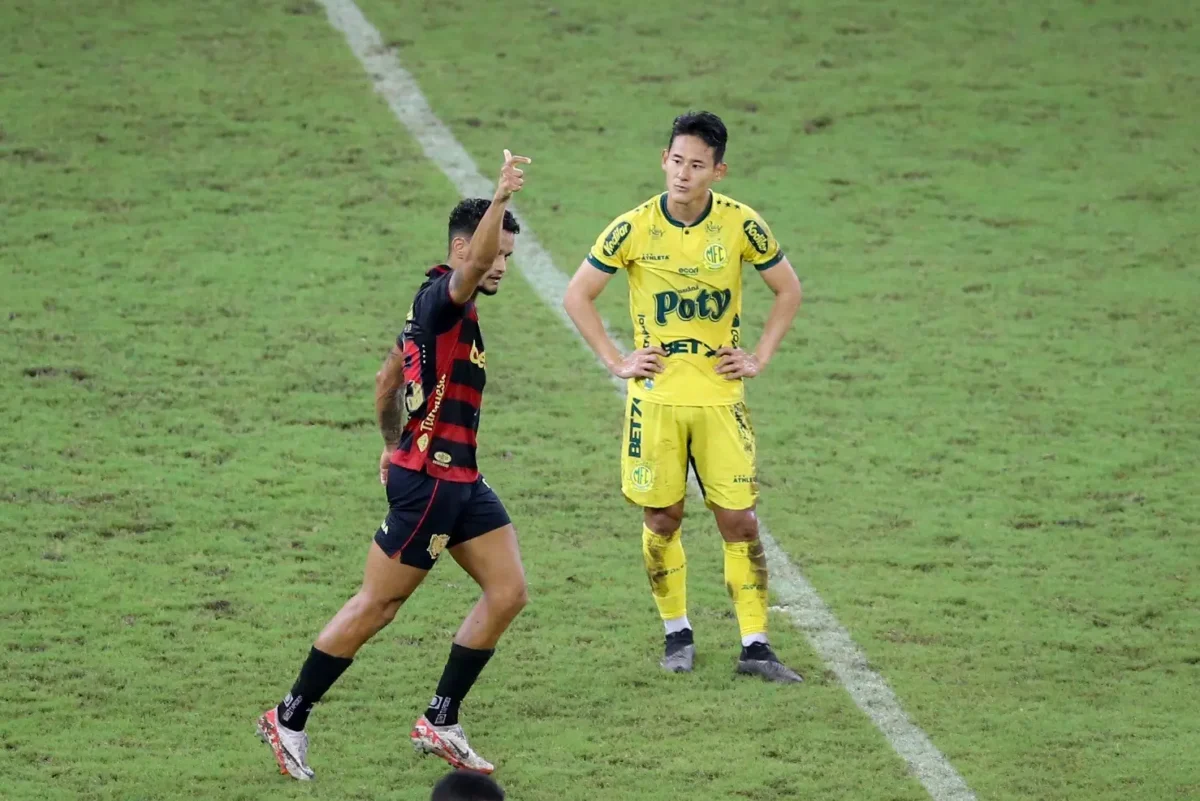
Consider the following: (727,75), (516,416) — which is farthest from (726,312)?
(727,75)

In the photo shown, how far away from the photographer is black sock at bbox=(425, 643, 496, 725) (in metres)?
6.39

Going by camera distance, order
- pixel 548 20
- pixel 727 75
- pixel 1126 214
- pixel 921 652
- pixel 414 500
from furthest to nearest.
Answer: pixel 548 20, pixel 727 75, pixel 1126 214, pixel 921 652, pixel 414 500

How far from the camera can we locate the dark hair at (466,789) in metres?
3.83

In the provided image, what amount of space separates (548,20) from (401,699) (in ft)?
35.6

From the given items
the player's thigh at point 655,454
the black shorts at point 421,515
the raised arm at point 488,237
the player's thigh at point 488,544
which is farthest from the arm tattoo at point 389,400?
the player's thigh at point 655,454

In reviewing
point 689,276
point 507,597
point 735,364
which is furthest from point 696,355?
point 507,597

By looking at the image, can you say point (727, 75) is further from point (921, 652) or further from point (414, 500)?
point (414, 500)

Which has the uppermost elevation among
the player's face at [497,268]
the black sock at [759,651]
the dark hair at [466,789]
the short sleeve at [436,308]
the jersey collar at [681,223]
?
the jersey collar at [681,223]

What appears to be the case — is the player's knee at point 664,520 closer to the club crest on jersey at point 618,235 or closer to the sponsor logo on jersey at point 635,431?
the sponsor logo on jersey at point 635,431

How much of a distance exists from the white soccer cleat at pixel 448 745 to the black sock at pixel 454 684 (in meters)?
0.03

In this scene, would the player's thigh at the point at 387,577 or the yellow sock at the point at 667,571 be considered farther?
the yellow sock at the point at 667,571

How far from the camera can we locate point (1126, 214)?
13.0 metres

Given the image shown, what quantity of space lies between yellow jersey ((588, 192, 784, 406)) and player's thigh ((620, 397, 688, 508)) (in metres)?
0.07

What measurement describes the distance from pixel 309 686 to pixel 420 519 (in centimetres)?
70
